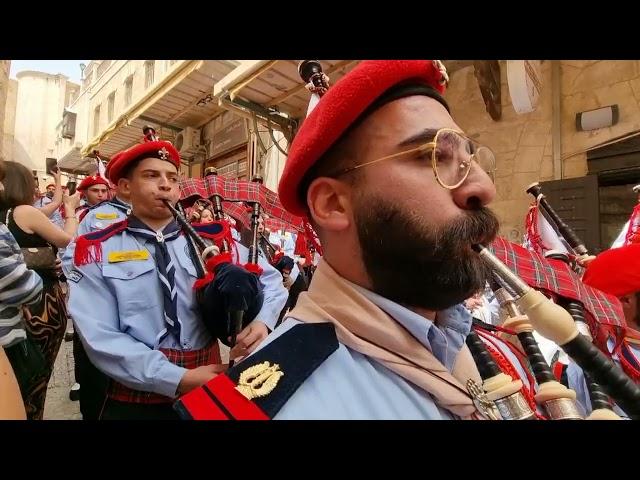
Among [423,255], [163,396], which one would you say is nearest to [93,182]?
[163,396]

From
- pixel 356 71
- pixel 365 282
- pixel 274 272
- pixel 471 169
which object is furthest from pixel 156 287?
pixel 471 169

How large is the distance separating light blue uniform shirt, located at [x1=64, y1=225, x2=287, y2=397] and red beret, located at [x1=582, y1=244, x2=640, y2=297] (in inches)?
78.4

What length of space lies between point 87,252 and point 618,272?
2978mm

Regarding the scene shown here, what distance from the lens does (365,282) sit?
44.6 inches

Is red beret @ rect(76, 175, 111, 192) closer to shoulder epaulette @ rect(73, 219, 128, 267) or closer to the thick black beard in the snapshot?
shoulder epaulette @ rect(73, 219, 128, 267)

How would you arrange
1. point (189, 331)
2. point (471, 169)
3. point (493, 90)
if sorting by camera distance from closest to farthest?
1. point (471, 169)
2. point (189, 331)
3. point (493, 90)

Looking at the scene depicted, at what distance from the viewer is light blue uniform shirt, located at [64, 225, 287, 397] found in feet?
6.05

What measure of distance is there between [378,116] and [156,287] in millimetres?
1538

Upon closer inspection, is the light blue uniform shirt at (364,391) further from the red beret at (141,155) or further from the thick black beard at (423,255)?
the red beret at (141,155)

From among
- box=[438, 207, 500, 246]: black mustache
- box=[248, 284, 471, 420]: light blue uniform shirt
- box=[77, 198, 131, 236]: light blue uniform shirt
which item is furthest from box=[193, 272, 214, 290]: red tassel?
box=[77, 198, 131, 236]: light blue uniform shirt

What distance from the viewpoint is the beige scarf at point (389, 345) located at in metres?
0.95

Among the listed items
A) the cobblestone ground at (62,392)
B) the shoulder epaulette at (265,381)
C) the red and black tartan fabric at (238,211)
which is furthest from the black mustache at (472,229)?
the cobblestone ground at (62,392)

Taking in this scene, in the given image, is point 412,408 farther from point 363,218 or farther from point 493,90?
point 493,90

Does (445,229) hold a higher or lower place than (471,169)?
lower
